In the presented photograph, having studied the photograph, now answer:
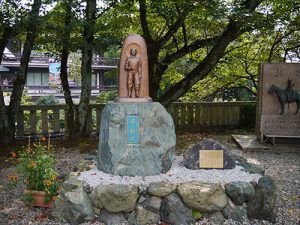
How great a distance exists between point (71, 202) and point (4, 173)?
2.62 meters

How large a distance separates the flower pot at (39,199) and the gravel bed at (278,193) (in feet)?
0.23

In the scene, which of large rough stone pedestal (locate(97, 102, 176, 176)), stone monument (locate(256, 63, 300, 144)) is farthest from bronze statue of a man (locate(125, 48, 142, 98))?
stone monument (locate(256, 63, 300, 144))

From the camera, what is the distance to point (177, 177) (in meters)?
4.58

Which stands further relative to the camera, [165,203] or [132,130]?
[132,130]

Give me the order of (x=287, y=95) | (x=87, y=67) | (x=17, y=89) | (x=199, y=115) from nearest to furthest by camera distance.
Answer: (x=17, y=89) → (x=287, y=95) → (x=87, y=67) → (x=199, y=115)

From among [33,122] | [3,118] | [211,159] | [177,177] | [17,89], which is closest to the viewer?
[177,177]

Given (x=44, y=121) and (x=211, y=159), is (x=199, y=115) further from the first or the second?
(x=211, y=159)

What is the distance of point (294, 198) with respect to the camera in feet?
15.7

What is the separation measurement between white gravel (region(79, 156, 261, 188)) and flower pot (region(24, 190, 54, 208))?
55cm

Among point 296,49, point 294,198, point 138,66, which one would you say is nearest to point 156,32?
point 296,49

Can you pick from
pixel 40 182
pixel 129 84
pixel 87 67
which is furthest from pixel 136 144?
pixel 87 67

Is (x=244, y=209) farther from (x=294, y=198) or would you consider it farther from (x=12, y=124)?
(x=12, y=124)

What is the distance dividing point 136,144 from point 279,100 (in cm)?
523

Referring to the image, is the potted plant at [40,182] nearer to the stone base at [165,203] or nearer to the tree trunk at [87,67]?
the stone base at [165,203]
